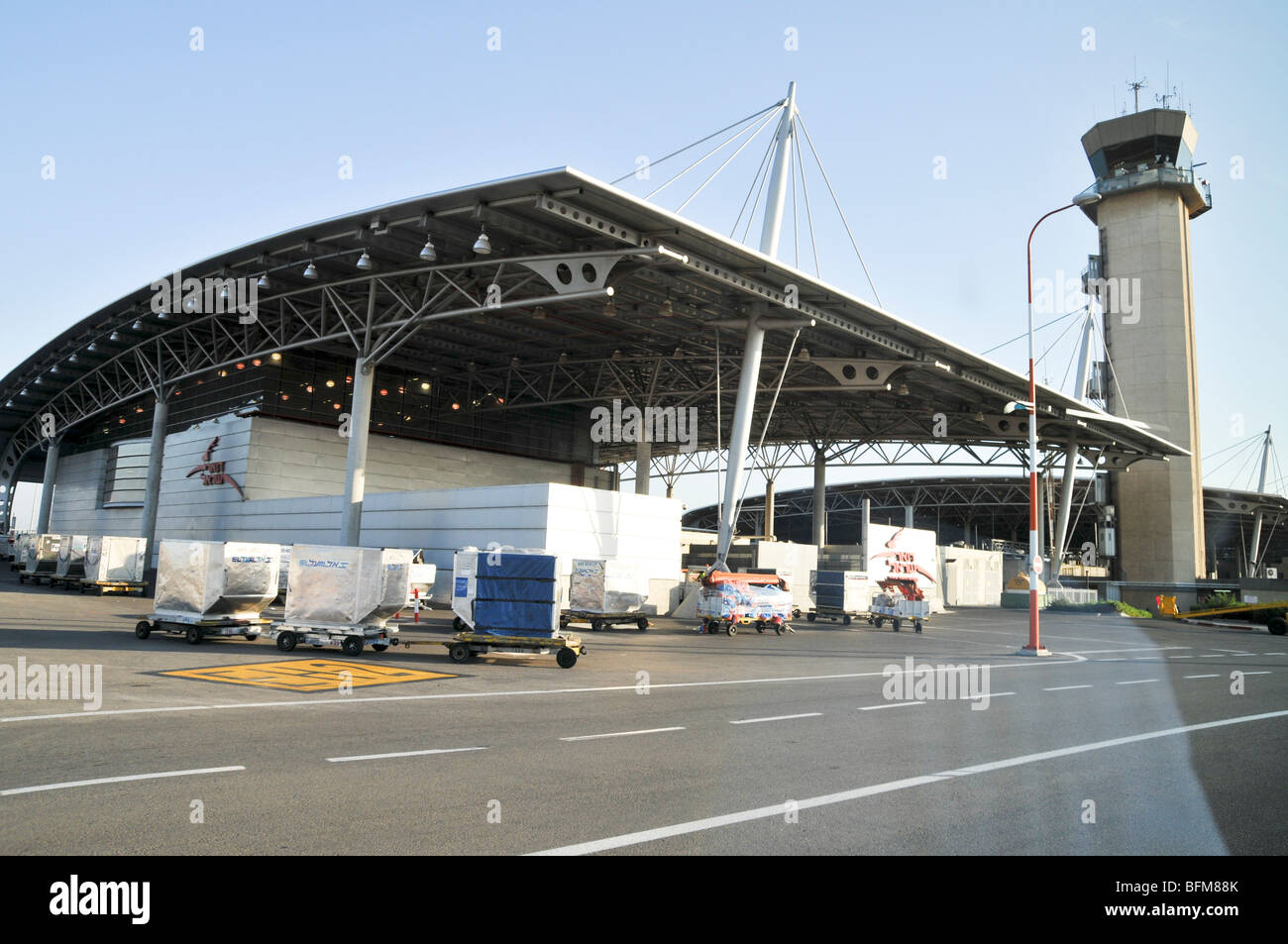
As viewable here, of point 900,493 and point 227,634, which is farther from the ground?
point 900,493

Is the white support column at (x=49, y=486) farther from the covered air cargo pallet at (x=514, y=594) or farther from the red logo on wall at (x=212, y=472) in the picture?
the covered air cargo pallet at (x=514, y=594)

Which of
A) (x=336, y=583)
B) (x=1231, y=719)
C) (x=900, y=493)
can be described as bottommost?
(x=1231, y=719)

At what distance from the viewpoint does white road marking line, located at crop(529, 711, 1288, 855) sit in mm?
5621

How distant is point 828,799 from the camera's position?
7.07 metres

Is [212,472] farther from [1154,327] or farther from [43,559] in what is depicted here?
[1154,327]

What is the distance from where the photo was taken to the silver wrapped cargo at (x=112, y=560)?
34.5 meters

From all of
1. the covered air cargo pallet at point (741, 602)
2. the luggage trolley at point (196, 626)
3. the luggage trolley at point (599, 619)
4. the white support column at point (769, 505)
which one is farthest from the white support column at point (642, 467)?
the luggage trolley at point (196, 626)

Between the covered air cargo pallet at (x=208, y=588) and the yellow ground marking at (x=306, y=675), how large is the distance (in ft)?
12.3

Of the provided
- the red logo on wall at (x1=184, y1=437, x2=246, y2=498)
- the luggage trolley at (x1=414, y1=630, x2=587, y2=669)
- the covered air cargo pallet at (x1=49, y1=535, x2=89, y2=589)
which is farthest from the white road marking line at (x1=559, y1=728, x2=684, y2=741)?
the red logo on wall at (x1=184, y1=437, x2=246, y2=498)

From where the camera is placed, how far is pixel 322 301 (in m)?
36.1

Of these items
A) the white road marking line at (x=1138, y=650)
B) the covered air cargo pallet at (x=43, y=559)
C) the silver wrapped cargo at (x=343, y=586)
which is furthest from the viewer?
the covered air cargo pallet at (x=43, y=559)
